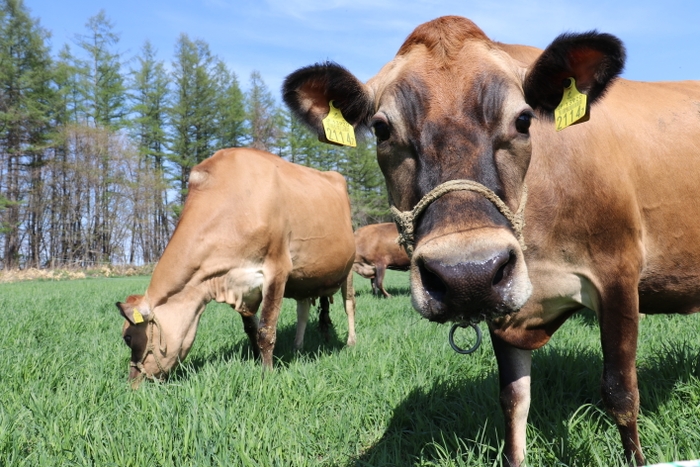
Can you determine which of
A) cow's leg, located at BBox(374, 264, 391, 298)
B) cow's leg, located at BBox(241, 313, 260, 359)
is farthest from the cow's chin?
cow's leg, located at BBox(374, 264, 391, 298)

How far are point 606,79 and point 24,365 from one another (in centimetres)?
445

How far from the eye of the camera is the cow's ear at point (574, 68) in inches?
82.4

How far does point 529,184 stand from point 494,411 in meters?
1.41

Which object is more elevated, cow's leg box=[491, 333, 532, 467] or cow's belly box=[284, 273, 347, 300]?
cow's belly box=[284, 273, 347, 300]

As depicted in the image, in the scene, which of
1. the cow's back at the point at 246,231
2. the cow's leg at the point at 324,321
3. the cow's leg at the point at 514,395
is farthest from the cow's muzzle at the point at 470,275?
the cow's leg at the point at 324,321

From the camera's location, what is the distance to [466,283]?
1.50m

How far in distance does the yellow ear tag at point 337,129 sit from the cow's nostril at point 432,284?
1100 mm

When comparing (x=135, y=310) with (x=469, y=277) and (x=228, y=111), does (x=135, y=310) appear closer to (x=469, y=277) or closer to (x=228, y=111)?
(x=469, y=277)

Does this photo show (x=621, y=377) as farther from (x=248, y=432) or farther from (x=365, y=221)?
(x=365, y=221)

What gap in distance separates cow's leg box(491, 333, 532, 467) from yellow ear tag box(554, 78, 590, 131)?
1.22 m

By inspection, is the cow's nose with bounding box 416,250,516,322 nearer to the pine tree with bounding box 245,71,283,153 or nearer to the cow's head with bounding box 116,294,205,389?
the cow's head with bounding box 116,294,205,389

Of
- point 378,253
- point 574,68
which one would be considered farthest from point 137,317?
point 378,253

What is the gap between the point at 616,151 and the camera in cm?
264

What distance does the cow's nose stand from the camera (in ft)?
4.93
